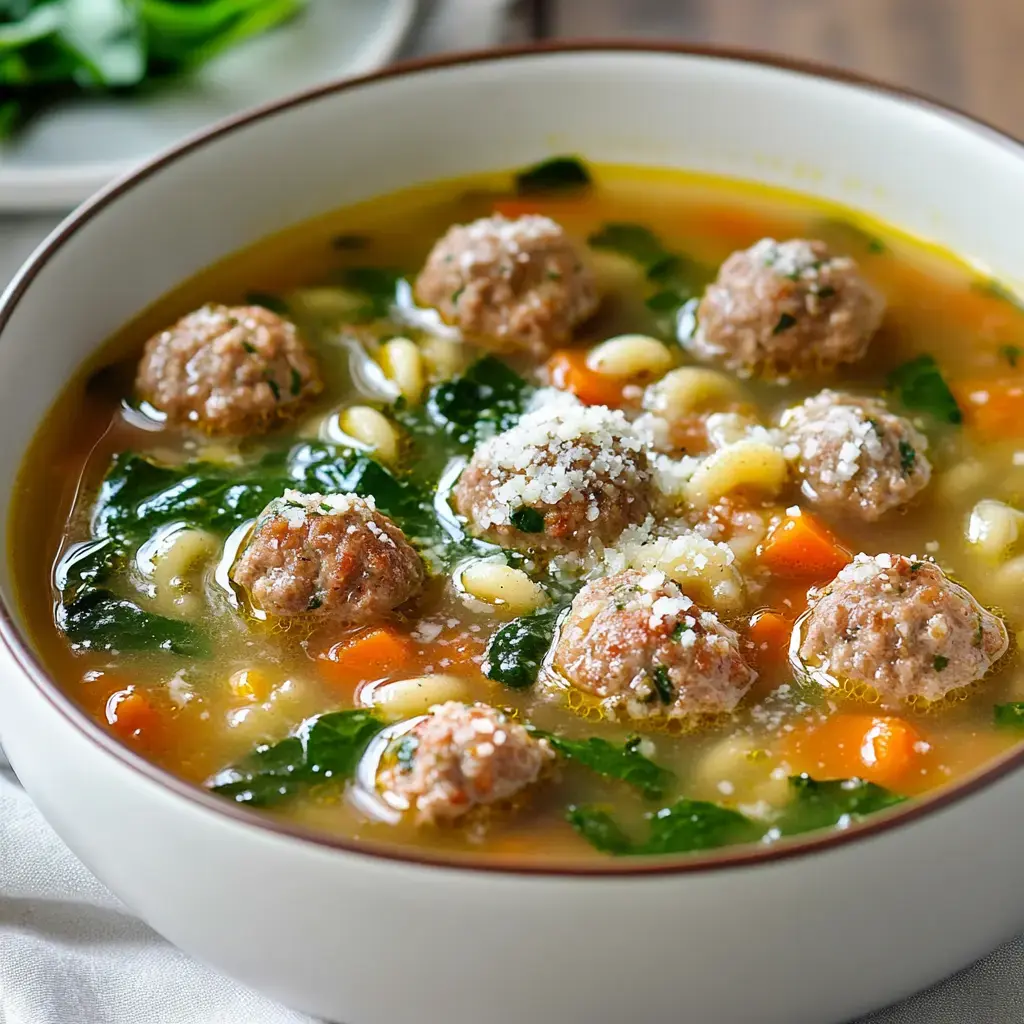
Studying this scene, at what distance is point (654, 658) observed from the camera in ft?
10.1

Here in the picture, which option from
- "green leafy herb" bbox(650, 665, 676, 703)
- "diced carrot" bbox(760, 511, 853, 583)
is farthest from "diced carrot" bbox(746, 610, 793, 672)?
"green leafy herb" bbox(650, 665, 676, 703)

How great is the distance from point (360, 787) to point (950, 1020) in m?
1.20

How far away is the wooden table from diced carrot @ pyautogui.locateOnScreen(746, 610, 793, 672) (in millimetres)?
3281

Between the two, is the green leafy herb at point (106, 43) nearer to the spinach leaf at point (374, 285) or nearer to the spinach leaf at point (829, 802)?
the spinach leaf at point (374, 285)

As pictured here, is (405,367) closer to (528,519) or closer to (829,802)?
(528,519)

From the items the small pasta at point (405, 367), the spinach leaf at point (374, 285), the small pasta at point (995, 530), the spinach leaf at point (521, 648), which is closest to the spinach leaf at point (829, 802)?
the spinach leaf at point (521, 648)

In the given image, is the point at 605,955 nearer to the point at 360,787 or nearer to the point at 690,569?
the point at 360,787

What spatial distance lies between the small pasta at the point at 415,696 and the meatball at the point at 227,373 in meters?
0.98

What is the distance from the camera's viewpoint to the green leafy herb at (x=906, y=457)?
365 cm

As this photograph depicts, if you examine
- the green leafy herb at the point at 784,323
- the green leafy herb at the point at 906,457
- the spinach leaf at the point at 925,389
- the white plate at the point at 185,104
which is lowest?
the white plate at the point at 185,104

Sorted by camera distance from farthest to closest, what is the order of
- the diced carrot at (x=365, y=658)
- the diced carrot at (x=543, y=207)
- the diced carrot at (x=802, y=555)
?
the diced carrot at (x=543, y=207) < the diced carrot at (x=802, y=555) < the diced carrot at (x=365, y=658)

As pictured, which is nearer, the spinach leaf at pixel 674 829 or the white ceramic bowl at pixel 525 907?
the white ceramic bowl at pixel 525 907

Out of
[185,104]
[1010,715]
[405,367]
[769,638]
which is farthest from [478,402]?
[185,104]

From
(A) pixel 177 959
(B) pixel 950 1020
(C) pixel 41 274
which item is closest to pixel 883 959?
(B) pixel 950 1020
